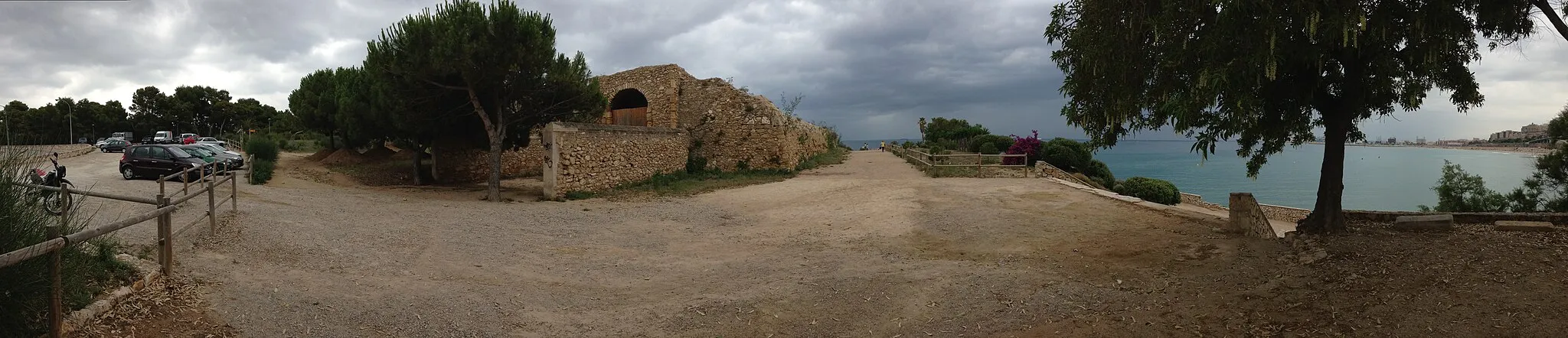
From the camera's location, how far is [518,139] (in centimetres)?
2041

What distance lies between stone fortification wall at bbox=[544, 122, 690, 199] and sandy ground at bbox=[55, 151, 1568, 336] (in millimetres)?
4659

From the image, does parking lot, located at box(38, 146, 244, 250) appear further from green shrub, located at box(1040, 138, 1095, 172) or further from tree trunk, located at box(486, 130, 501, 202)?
green shrub, located at box(1040, 138, 1095, 172)

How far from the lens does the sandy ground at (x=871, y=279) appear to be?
4.86m

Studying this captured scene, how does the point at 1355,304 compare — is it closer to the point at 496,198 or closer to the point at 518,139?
the point at 496,198

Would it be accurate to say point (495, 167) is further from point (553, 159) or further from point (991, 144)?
point (991, 144)

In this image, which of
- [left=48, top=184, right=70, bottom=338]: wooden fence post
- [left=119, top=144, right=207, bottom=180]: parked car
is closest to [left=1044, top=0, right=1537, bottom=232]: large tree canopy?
[left=48, top=184, right=70, bottom=338]: wooden fence post

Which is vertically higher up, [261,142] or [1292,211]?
[261,142]

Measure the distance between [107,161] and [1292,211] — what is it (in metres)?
43.9

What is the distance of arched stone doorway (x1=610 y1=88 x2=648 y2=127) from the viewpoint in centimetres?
2366

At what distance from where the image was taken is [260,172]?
1788cm

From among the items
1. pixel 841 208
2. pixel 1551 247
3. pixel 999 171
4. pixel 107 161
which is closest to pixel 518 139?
pixel 841 208

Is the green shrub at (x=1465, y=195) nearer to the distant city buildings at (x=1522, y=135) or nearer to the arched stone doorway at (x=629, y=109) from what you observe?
the arched stone doorway at (x=629, y=109)

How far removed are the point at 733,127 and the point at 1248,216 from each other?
617 inches

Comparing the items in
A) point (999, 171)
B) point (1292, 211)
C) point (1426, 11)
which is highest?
point (1426, 11)
